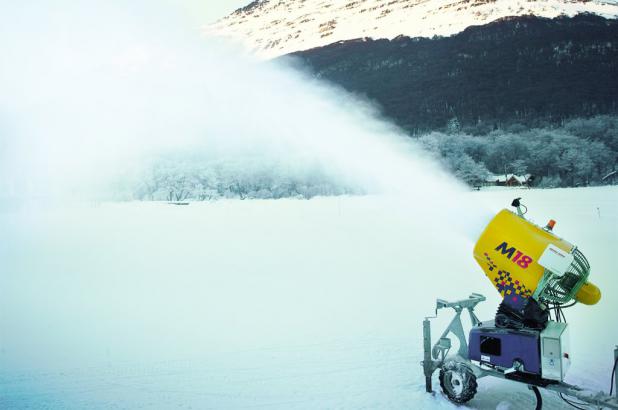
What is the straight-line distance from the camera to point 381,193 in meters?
31.1

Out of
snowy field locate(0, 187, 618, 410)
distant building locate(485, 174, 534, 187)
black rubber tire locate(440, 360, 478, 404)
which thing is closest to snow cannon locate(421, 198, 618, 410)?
black rubber tire locate(440, 360, 478, 404)

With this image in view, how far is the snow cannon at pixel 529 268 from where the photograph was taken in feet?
9.05

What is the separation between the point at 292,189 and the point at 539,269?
3903 centimetres

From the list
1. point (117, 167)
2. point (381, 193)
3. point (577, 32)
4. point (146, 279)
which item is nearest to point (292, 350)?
point (146, 279)

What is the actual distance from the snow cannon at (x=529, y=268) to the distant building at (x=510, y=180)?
131 feet

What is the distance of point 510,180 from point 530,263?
136ft

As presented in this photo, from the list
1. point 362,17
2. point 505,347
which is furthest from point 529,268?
point 362,17

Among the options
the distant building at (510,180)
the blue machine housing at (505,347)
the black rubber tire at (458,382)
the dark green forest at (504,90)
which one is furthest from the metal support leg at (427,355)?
the distant building at (510,180)

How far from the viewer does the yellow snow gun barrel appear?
274 cm

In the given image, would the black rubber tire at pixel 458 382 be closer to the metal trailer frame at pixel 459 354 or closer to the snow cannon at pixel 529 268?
the metal trailer frame at pixel 459 354

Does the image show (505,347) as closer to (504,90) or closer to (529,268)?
(529,268)

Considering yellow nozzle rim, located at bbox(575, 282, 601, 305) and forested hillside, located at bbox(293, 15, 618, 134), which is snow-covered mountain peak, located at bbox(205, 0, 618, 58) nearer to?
forested hillside, located at bbox(293, 15, 618, 134)

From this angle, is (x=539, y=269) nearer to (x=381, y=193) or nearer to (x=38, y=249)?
(x=38, y=249)

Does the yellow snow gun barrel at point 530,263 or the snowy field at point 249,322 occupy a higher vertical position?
the yellow snow gun barrel at point 530,263
